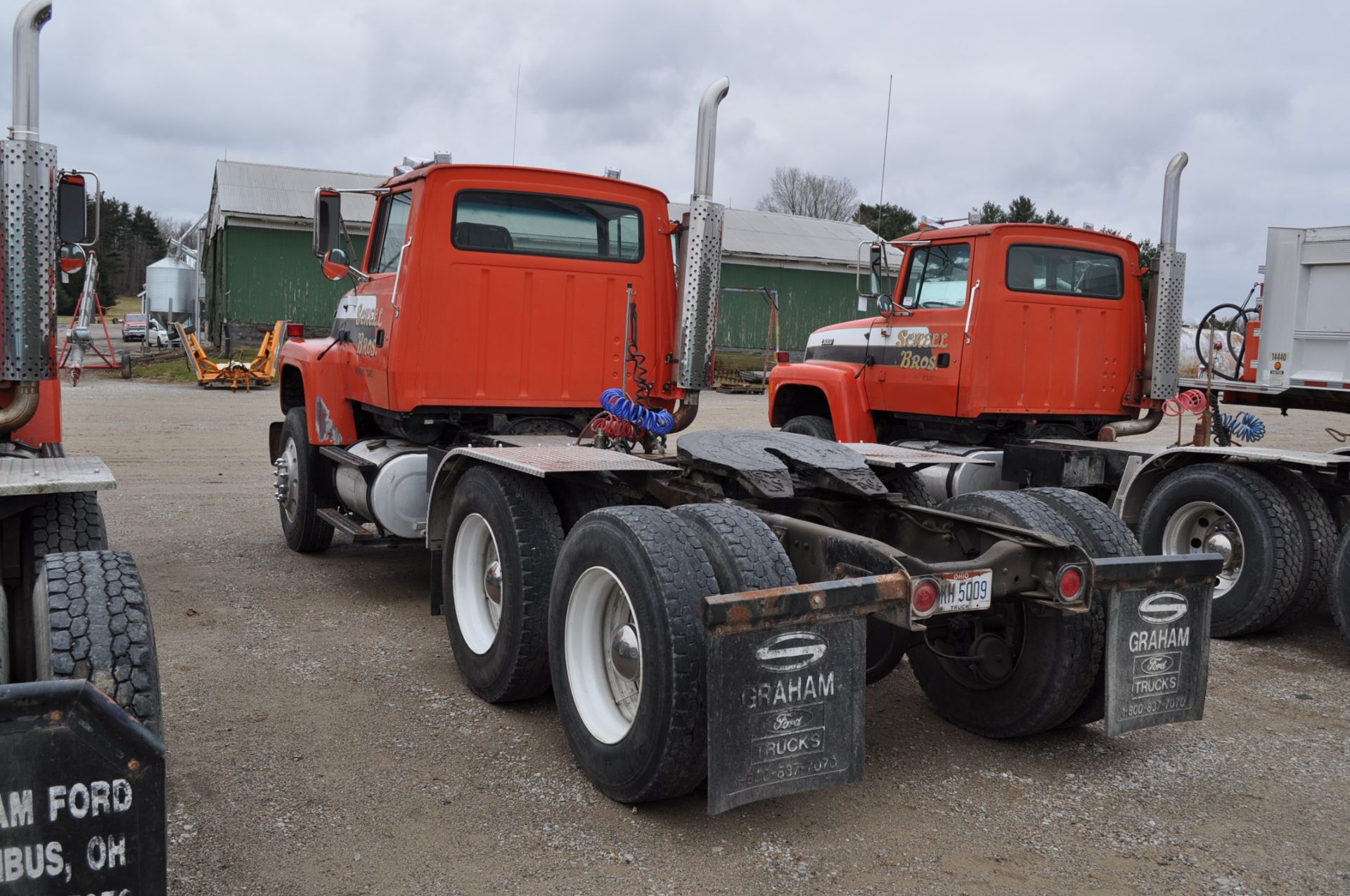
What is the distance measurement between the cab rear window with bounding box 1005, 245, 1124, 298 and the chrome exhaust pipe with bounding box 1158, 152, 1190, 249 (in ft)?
1.22

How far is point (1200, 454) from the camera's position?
6.64 metres

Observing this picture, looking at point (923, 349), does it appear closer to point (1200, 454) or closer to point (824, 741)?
point (1200, 454)

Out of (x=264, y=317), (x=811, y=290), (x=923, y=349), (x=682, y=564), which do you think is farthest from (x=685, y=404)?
(x=811, y=290)

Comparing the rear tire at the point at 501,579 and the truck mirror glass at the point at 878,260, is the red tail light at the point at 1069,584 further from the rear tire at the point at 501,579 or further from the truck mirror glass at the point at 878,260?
the truck mirror glass at the point at 878,260

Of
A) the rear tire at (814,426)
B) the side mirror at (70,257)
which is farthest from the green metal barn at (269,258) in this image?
the side mirror at (70,257)

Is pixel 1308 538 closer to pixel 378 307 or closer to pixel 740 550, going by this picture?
pixel 740 550

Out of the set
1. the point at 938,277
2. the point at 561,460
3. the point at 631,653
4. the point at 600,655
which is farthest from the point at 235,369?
the point at 631,653

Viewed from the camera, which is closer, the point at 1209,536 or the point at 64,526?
the point at 64,526

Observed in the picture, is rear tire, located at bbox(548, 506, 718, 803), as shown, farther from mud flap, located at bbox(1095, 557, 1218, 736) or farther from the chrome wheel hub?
the chrome wheel hub

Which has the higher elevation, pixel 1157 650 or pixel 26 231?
pixel 26 231

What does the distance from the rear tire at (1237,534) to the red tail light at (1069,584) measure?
238cm

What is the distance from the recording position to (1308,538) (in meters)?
6.12

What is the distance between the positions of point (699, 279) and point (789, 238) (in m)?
27.6

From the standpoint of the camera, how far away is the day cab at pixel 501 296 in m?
6.41
